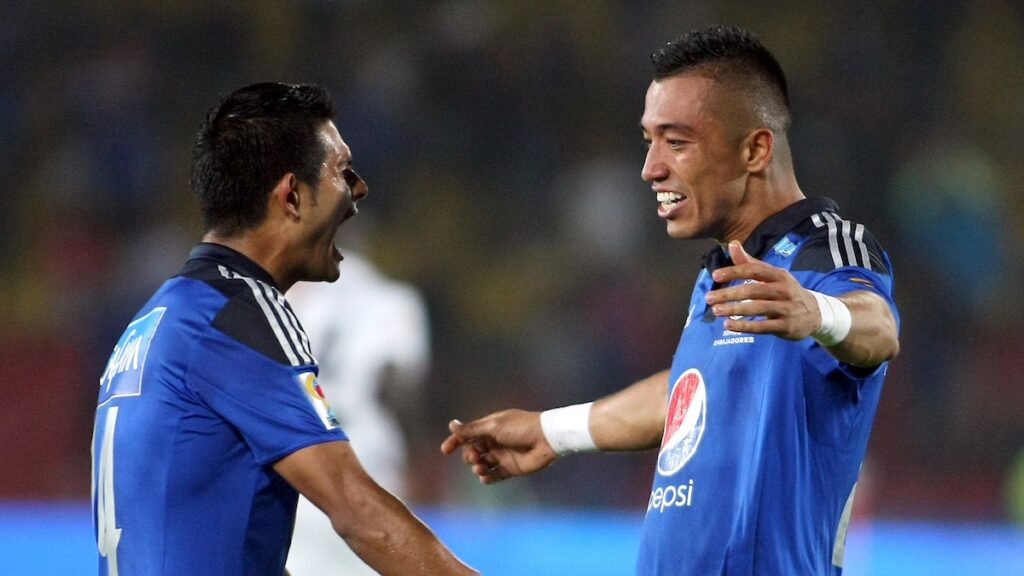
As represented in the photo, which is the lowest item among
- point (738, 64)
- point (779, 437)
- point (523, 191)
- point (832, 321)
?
point (779, 437)

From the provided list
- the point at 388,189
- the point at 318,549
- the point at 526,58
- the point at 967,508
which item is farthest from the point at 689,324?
the point at 526,58

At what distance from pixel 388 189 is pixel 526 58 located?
6.02ft

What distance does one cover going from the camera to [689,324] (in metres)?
3.38

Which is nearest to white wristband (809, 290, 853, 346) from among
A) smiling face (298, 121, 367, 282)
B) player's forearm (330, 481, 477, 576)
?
player's forearm (330, 481, 477, 576)

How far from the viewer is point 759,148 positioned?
325cm

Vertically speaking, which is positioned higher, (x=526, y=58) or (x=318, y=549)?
(x=526, y=58)

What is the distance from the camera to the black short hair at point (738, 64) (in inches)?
129

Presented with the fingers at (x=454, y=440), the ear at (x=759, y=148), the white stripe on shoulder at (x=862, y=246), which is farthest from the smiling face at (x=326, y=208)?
the white stripe on shoulder at (x=862, y=246)

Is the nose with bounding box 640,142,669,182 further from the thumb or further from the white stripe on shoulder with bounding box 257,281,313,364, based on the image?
the white stripe on shoulder with bounding box 257,281,313,364

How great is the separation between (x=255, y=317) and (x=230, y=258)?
236 mm

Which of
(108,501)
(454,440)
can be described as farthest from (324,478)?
(454,440)

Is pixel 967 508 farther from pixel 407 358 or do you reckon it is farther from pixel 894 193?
pixel 407 358

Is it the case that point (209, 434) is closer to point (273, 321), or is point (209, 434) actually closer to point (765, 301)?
point (273, 321)

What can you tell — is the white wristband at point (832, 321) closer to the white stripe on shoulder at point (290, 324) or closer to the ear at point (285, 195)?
the white stripe on shoulder at point (290, 324)
